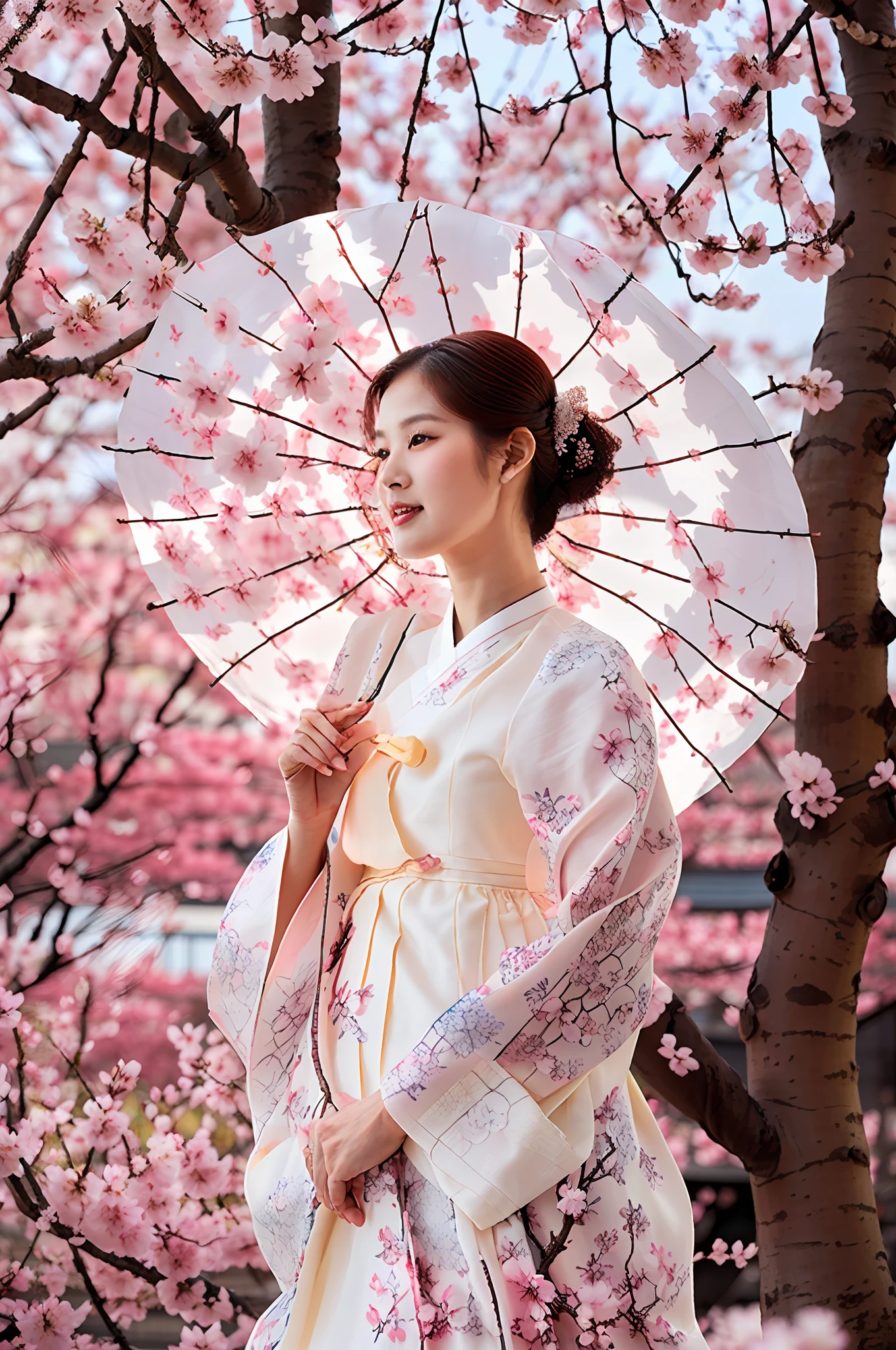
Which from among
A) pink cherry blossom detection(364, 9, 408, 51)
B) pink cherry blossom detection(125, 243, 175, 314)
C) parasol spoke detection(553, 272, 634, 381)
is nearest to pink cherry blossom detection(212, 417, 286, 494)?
pink cherry blossom detection(125, 243, 175, 314)

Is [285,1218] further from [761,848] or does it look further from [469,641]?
[761,848]

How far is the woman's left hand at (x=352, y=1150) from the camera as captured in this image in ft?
4.73

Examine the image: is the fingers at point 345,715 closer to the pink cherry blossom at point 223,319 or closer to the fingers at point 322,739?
the fingers at point 322,739

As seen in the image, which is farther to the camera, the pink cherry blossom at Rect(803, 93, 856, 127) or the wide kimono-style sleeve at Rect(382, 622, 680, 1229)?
the pink cherry blossom at Rect(803, 93, 856, 127)

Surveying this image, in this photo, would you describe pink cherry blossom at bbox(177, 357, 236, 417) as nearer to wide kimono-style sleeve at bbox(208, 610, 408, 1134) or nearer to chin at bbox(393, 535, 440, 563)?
chin at bbox(393, 535, 440, 563)

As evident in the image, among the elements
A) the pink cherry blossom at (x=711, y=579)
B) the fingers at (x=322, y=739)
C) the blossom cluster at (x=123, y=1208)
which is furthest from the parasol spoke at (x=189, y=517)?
the blossom cluster at (x=123, y=1208)

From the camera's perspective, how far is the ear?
177 cm

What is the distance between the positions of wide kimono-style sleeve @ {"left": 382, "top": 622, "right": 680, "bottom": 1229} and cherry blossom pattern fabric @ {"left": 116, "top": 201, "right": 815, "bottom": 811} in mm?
412

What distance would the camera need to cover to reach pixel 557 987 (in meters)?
1.43

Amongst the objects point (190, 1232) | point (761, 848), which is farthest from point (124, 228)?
point (761, 848)

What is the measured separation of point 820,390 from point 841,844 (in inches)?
34.2

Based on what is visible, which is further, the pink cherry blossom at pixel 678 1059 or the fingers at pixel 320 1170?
the pink cherry blossom at pixel 678 1059

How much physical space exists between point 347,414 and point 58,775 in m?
3.42

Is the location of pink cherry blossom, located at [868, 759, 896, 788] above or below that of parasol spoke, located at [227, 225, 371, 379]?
below
